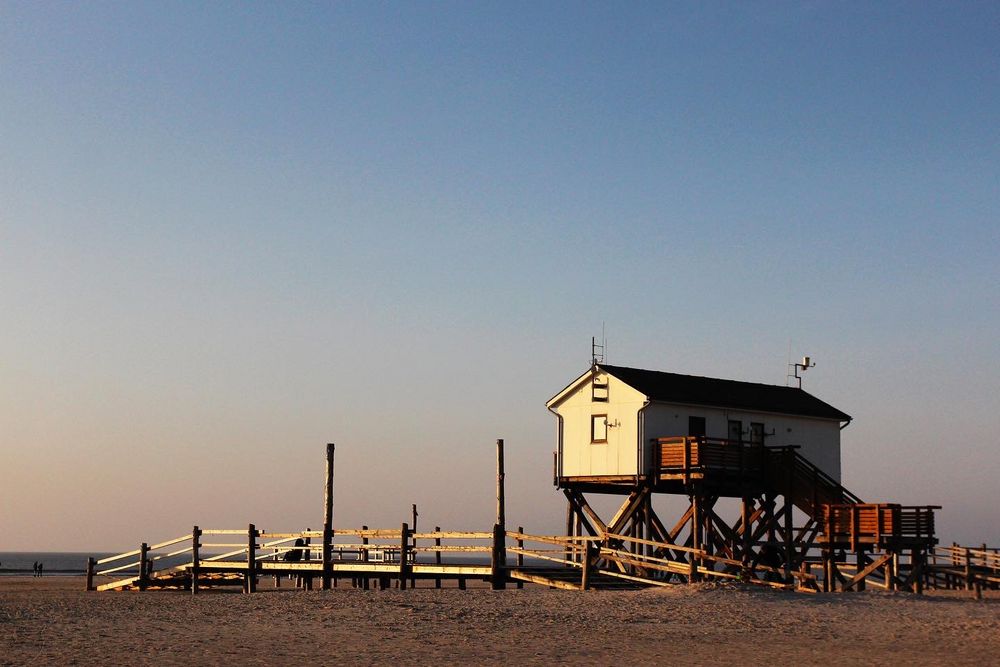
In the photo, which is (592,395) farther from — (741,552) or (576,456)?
(741,552)

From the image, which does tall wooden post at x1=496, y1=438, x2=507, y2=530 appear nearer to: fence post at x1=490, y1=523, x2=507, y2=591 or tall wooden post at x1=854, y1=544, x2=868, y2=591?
fence post at x1=490, y1=523, x2=507, y2=591

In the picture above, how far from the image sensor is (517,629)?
2608 centimetres

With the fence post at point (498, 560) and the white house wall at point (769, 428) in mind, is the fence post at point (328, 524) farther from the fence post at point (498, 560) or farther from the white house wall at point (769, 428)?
the white house wall at point (769, 428)

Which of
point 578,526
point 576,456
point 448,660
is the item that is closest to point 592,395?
point 576,456

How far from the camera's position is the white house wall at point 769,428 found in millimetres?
45812

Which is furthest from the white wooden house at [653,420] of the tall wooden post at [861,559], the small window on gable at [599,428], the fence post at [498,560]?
the fence post at [498,560]

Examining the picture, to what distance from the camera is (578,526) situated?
161ft

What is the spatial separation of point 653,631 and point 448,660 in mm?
6251

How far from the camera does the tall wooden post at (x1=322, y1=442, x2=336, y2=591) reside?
42.5 meters

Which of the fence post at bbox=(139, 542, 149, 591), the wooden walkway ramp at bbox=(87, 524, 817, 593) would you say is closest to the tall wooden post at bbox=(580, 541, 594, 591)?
the wooden walkway ramp at bbox=(87, 524, 817, 593)

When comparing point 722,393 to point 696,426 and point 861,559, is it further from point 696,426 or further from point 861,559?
point 861,559

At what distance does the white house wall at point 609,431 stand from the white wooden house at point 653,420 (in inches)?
1.4

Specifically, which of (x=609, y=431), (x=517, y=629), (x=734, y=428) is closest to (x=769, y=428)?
(x=734, y=428)

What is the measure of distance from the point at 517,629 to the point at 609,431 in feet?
69.3
